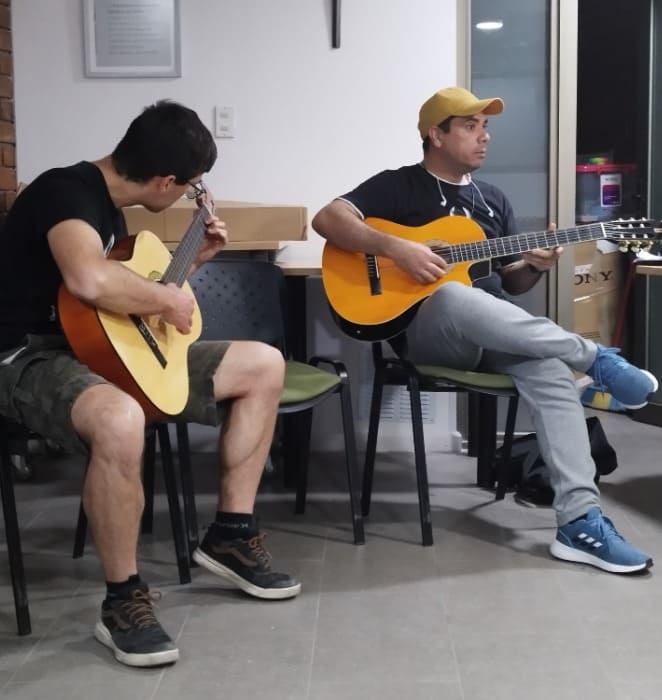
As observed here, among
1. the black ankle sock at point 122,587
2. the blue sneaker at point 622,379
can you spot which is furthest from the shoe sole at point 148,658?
the blue sneaker at point 622,379

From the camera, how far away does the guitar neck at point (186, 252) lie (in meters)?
→ 2.12

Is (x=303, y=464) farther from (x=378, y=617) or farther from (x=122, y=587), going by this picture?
(x=122, y=587)

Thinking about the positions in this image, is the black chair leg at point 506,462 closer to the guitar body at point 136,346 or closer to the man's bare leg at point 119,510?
the guitar body at point 136,346

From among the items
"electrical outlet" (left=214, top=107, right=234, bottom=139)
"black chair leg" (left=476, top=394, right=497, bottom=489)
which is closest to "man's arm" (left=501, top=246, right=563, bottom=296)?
"black chair leg" (left=476, top=394, right=497, bottom=489)

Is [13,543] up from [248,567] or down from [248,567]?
up

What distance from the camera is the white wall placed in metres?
3.32

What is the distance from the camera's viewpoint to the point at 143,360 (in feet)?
6.28

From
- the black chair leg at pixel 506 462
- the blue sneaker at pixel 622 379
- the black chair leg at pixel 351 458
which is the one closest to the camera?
the blue sneaker at pixel 622 379

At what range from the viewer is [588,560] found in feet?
7.52

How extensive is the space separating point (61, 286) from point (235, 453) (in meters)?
0.55

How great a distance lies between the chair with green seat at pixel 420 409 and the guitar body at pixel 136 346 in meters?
0.71

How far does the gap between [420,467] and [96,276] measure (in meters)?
1.08

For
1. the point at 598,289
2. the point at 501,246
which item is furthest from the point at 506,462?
the point at 598,289

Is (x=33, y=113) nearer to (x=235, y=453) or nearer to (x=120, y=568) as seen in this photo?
(x=235, y=453)
